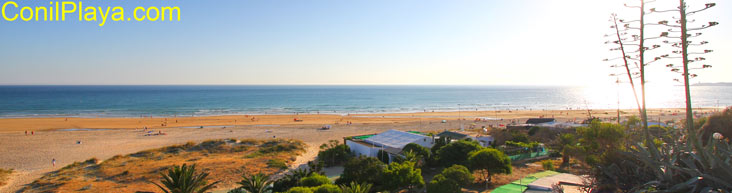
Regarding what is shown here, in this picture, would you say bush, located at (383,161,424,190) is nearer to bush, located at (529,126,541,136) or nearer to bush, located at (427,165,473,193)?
bush, located at (427,165,473,193)

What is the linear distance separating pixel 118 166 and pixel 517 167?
21.9m

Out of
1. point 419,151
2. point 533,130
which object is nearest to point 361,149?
point 419,151

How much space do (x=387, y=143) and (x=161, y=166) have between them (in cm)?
1254

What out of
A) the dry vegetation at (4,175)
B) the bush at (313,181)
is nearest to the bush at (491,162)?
the bush at (313,181)

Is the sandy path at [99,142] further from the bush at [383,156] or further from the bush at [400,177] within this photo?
the bush at [400,177]

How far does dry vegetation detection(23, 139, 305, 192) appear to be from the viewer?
54.9ft

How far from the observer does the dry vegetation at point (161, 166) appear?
1672cm

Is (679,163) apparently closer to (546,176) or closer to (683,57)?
(683,57)

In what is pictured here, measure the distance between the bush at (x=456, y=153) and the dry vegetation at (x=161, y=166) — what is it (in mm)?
8889

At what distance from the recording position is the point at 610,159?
7453mm

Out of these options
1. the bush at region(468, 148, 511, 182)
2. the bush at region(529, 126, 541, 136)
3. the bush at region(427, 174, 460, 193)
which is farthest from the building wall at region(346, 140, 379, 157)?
the bush at region(529, 126, 541, 136)

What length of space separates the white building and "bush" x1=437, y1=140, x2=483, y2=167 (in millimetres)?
3007

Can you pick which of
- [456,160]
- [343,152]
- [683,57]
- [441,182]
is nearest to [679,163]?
[683,57]

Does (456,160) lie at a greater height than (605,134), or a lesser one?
lesser
